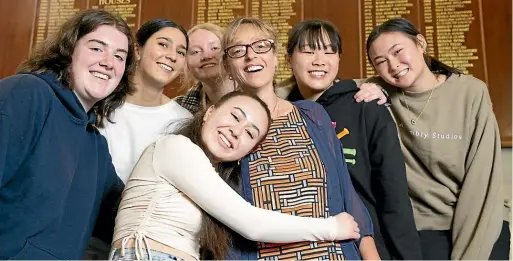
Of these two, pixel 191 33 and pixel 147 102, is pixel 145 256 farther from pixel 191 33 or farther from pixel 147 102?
pixel 191 33

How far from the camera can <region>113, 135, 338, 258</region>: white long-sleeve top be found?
1.10 meters

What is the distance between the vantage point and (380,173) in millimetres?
1454

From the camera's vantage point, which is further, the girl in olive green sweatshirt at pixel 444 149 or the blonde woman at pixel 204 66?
the blonde woman at pixel 204 66

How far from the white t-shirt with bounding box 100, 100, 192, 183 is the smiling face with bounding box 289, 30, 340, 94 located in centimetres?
47

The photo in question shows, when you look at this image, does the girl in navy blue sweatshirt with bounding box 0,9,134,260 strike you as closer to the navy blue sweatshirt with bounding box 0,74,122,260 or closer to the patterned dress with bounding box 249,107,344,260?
the navy blue sweatshirt with bounding box 0,74,122,260

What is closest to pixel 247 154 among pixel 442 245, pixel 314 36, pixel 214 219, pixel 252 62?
pixel 214 219

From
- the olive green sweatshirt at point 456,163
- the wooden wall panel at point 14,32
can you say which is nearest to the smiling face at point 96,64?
the olive green sweatshirt at point 456,163

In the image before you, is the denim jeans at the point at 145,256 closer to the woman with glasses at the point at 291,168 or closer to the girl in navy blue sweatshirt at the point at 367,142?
the woman with glasses at the point at 291,168

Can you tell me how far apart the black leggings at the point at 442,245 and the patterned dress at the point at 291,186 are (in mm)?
530

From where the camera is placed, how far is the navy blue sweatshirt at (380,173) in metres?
1.42

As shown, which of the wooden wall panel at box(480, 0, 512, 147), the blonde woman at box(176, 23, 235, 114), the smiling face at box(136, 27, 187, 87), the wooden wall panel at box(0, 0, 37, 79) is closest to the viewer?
the smiling face at box(136, 27, 187, 87)

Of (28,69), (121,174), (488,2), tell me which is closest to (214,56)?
(121,174)

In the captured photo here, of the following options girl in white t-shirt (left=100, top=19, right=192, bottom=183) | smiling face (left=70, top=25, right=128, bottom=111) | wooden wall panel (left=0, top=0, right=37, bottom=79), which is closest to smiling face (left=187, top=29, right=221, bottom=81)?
girl in white t-shirt (left=100, top=19, right=192, bottom=183)

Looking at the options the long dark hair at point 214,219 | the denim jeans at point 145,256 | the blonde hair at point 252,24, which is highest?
the blonde hair at point 252,24
